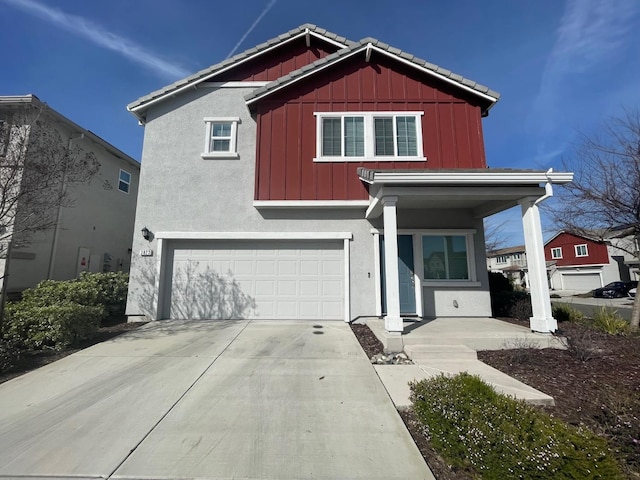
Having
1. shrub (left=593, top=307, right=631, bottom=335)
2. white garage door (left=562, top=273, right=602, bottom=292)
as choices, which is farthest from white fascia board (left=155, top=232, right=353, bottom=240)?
white garage door (left=562, top=273, right=602, bottom=292)

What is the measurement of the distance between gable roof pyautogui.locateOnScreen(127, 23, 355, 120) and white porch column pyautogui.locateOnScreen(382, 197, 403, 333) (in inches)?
283

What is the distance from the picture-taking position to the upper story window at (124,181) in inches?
517

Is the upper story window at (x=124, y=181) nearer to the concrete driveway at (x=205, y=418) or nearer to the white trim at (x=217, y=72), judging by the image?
the white trim at (x=217, y=72)

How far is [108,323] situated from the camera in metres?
8.17

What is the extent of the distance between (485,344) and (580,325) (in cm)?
362

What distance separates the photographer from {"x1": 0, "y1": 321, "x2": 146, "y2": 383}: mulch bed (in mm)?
4668

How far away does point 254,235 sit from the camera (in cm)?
840

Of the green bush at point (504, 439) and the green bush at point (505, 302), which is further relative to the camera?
the green bush at point (505, 302)

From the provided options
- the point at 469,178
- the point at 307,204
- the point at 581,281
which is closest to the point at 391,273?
the point at 469,178

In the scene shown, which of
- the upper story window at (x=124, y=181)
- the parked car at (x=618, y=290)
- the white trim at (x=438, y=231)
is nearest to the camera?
the white trim at (x=438, y=231)

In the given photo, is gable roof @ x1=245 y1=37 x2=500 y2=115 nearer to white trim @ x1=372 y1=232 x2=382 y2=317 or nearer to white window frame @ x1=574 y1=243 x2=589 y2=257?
white trim @ x1=372 y1=232 x2=382 y2=317

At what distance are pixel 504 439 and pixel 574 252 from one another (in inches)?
1646

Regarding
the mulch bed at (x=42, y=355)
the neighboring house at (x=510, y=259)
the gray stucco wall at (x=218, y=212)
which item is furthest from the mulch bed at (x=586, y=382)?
the neighboring house at (x=510, y=259)

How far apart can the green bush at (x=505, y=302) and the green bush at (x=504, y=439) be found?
6.21 meters
